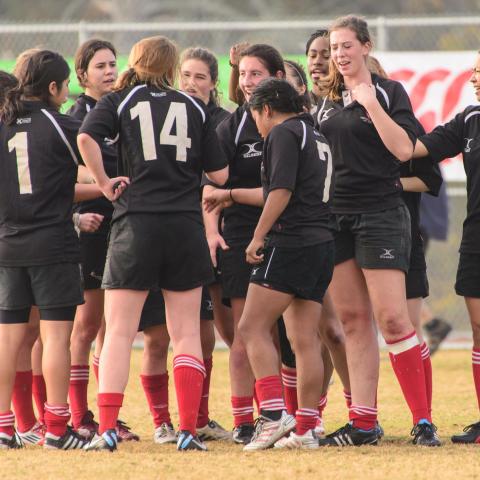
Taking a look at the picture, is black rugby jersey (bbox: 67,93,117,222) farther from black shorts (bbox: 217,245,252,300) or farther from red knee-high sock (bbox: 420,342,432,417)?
red knee-high sock (bbox: 420,342,432,417)

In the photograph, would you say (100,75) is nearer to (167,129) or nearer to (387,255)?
(167,129)

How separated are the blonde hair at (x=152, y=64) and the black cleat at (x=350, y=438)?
202 centimetres

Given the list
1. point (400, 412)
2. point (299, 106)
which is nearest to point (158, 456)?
point (299, 106)

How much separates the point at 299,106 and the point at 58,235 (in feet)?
4.64

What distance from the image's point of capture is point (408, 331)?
21.1ft

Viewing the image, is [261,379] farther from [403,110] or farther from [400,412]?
[400,412]

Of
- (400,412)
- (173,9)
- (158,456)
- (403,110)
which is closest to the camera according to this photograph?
(158,456)

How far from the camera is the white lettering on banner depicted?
38.7 ft

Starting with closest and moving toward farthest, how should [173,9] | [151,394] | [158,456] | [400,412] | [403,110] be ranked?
[158,456] → [403,110] → [151,394] → [400,412] → [173,9]

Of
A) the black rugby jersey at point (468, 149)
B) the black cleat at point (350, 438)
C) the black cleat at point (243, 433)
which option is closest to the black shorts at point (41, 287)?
the black cleat at point (243, 433)

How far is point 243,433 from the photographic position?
6.78m

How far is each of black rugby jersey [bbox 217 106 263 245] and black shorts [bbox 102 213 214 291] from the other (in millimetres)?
615

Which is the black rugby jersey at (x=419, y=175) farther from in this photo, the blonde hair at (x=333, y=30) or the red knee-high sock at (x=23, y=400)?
the red knee-high sock at (x=23, y=400)

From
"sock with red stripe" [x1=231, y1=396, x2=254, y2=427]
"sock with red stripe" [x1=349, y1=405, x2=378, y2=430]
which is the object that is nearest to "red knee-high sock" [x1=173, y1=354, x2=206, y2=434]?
"sock with red stripe" [x1=231, y1=396, x2=254, y2=427]
